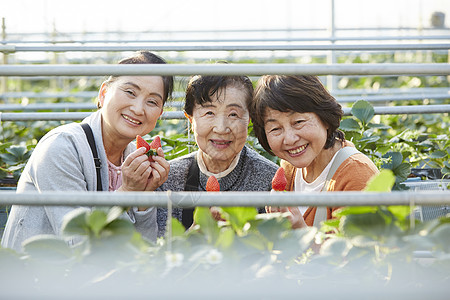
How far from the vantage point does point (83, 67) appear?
960mm

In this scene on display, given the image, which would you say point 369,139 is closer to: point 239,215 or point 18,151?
point 239,215

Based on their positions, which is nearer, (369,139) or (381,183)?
(381,183)

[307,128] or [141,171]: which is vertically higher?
[307,128]

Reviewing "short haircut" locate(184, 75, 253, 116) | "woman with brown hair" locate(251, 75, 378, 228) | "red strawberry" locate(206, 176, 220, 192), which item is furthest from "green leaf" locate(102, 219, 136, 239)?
"short haircut" locate(184, 75, 253, 116)

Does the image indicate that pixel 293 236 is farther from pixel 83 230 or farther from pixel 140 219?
pixel 140 219

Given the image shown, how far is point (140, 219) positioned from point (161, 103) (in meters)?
0.41

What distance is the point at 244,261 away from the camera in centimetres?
92

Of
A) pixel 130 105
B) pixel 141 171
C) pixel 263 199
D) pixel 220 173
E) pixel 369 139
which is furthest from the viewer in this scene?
pixel 369 139

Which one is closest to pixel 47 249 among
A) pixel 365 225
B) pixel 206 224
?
pixel 206 224

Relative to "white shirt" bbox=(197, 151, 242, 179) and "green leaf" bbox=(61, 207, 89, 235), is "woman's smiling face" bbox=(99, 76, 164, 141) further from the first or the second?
"green leaf" bbox=(61, 207, 89, 235)

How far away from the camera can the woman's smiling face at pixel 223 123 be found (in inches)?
71.2

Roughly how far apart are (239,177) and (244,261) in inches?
39.5

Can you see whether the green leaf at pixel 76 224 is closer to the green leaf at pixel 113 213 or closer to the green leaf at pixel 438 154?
the green leaf at pixel 113 213

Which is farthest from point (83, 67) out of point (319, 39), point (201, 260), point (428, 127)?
point (319, 39)
